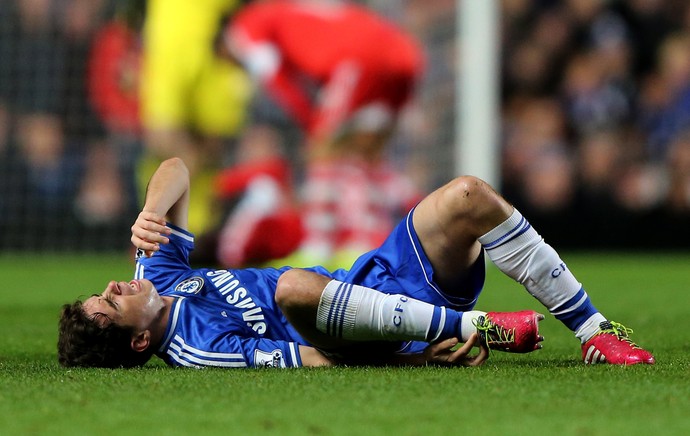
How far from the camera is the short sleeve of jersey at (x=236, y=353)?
11.9 ft

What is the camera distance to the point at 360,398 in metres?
2.98

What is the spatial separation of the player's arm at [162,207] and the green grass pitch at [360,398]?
403mm

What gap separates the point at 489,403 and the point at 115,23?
10.2m

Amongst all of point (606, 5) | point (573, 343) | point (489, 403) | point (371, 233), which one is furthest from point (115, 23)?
point (489, 403)

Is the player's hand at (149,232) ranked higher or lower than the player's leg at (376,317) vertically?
higher

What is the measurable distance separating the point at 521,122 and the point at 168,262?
8.42 m

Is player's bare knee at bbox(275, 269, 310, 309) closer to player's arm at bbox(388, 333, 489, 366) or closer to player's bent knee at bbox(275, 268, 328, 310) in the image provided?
player's bent knee at bbox(275, 268, 328, 310)

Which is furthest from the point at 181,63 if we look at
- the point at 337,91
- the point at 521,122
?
the point at 521,122

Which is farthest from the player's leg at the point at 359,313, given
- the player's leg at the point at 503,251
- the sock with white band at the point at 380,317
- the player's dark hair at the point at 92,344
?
the player's dark hair at the point at 92,344

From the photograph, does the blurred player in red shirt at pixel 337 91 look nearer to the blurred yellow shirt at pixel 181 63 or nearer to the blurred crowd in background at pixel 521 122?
the blurred yellow shirt at pixel 181 63

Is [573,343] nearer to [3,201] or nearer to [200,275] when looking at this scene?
[200,275]

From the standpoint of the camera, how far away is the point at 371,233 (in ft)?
32.4

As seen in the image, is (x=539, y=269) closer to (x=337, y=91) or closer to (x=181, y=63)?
(x=337, y=91)

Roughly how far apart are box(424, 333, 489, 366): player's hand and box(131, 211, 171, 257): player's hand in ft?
2.88
